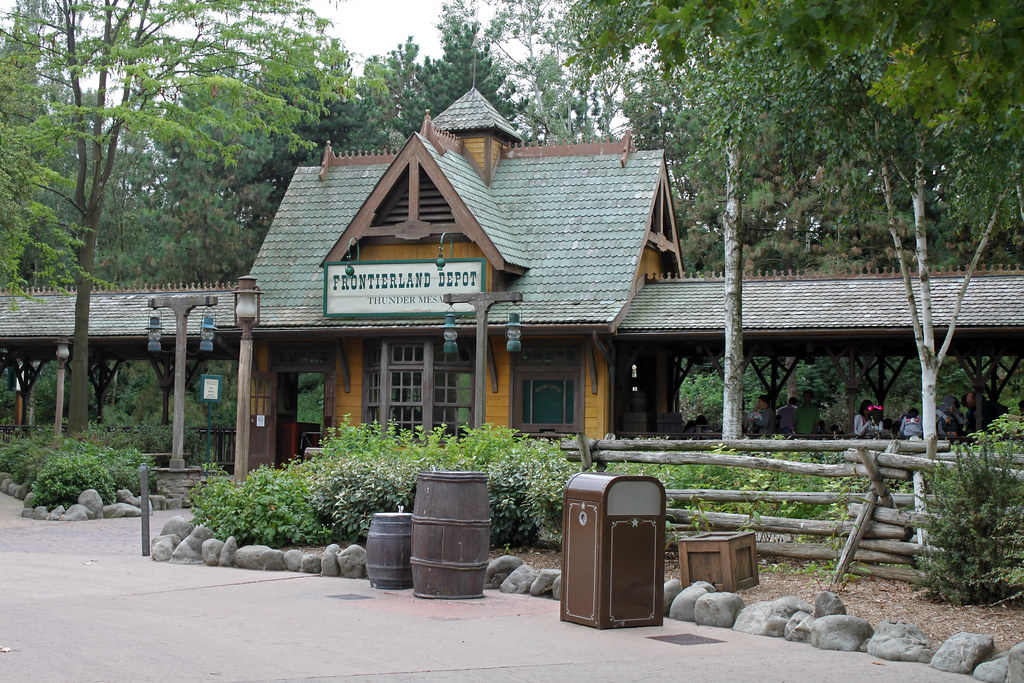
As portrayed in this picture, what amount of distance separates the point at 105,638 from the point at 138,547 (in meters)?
6.58

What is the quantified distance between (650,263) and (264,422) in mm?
8568

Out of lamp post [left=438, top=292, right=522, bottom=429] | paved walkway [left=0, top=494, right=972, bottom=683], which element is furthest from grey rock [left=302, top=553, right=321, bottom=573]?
lamp post [left=438, top=292, right=522, bottom=429]

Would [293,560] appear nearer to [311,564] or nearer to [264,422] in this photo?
[311,564]

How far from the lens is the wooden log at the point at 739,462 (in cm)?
1032

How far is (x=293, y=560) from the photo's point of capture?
11703mm

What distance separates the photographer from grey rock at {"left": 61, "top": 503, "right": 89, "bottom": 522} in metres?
17.4

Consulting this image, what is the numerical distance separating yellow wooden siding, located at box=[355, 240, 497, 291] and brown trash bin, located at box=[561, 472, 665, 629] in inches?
506

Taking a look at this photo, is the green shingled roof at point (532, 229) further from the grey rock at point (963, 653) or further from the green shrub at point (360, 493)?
the grey rock at point (963, 653)

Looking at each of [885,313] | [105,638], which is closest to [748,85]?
[885,313]

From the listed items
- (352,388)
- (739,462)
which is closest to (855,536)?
(739,462)

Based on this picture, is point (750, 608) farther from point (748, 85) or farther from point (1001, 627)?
point (748, 85)

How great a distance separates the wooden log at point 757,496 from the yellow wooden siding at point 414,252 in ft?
34.8

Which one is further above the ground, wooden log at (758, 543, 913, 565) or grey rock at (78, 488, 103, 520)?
wooden log at (758, 543, 913, 565)

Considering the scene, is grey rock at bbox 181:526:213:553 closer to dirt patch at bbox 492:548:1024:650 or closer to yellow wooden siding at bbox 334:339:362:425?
dirt patch at bbox 492:548:1024:650
